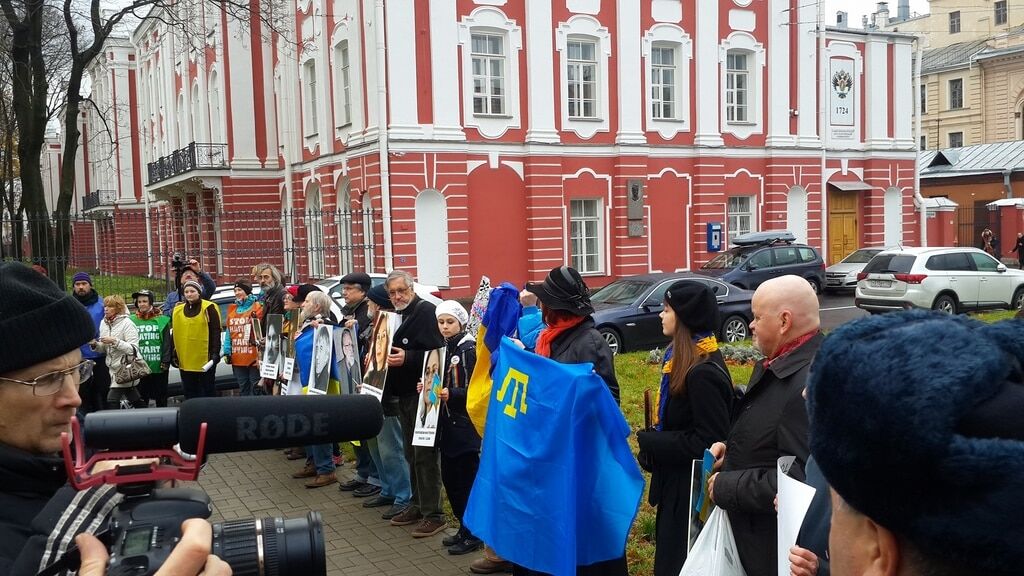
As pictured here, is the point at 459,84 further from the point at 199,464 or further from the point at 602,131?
the point at 199,464

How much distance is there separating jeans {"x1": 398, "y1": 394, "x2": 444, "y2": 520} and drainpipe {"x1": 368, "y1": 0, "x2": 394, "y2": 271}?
1437 cm

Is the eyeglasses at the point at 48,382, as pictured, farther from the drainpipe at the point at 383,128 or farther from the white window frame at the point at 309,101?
the white window frame at the point at 309,101

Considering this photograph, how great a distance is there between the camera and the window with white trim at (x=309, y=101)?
25812mm

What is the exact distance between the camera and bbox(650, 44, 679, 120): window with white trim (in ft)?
82.9

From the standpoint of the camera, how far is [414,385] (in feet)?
22.5

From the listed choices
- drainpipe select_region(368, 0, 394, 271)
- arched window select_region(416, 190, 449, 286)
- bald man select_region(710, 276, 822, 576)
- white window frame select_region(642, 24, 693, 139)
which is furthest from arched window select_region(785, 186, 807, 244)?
bald man select_region(710, 276, 822, 576)

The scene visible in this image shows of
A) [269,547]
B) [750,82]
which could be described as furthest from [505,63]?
[269,547]

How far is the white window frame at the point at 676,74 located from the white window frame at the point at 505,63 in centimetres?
426

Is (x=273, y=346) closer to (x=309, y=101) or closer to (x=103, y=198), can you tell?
(x=309, y=101)

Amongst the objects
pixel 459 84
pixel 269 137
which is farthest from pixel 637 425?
pixel 269 137

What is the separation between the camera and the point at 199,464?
1.62m

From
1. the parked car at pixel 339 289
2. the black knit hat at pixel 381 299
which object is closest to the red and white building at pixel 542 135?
the parked car at pixel 339 289

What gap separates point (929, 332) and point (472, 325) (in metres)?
5.87

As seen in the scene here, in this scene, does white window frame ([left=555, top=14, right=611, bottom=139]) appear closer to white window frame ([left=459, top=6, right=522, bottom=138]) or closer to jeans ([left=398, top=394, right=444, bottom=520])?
white window frame ([left=459, top=6, right=522, bottom=138])
